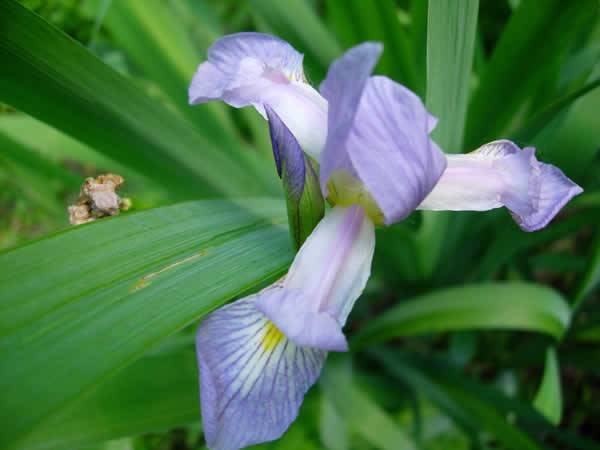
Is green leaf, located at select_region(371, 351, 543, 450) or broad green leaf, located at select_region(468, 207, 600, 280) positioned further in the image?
broad green leaf, located at select_region(468, 207, 600, 280)

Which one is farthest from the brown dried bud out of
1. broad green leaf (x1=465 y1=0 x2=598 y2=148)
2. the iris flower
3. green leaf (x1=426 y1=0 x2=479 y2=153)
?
broad green leaf (x1=465 y1=0 x2=598 y2=148)

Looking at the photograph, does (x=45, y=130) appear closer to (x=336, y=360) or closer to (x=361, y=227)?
(x=336, y=360)

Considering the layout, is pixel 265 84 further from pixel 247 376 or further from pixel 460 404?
pixel 460 404

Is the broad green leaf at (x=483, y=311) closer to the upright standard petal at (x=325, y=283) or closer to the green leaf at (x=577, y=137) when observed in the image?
the green leaf at (x=577, y=137)

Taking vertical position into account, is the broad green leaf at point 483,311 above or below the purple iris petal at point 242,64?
below

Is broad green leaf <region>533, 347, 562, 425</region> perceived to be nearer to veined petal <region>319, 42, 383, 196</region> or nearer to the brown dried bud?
veined petal <region>319, 42, 383, 196</region>

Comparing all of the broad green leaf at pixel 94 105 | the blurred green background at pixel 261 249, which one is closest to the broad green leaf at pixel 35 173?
the blurred green background at pixel 261 249

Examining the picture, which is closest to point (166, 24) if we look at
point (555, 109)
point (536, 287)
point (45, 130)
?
point (45, 130)
